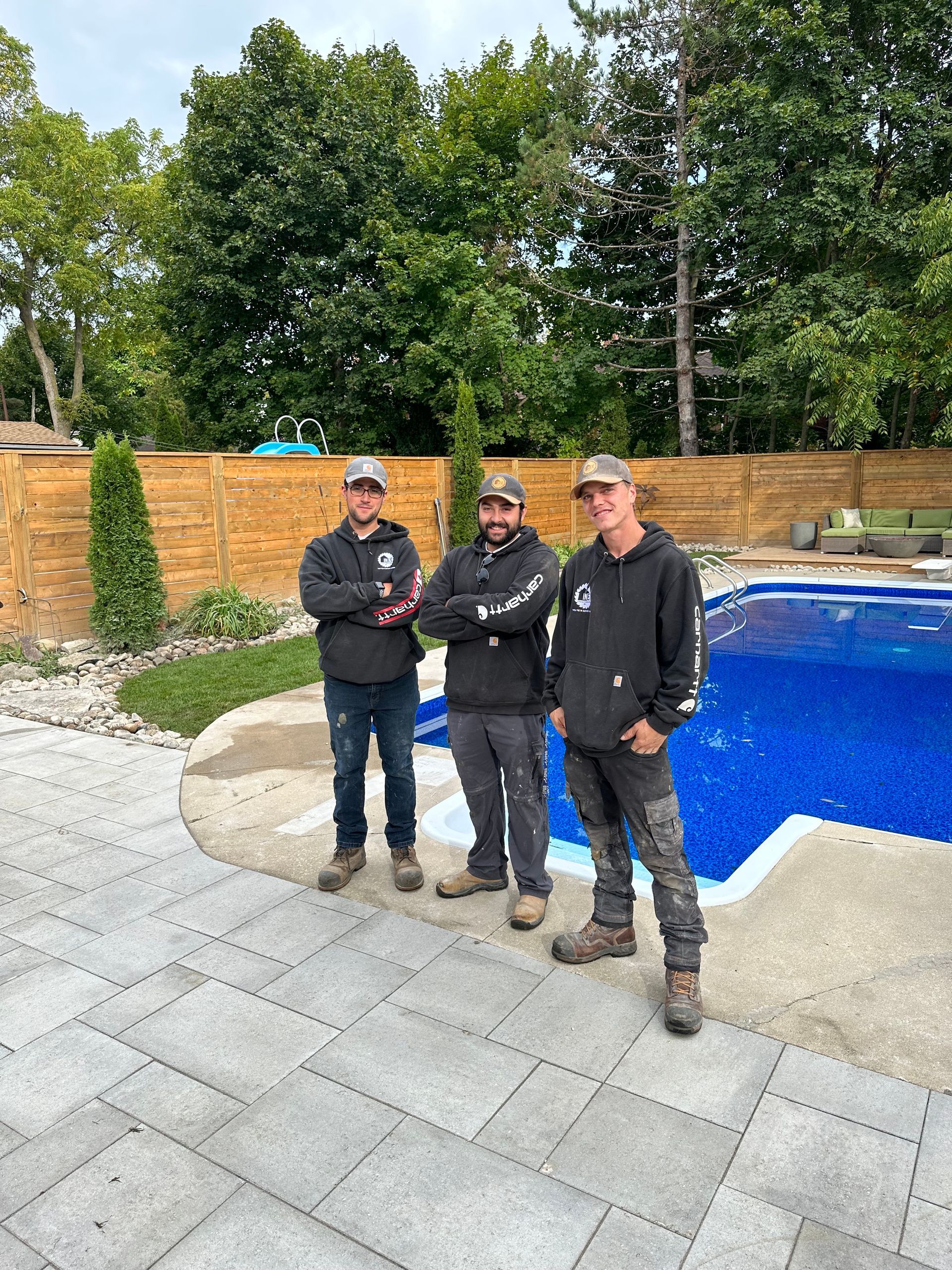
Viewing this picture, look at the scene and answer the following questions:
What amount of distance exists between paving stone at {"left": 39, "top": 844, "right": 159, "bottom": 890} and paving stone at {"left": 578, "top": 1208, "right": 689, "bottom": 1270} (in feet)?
8.86

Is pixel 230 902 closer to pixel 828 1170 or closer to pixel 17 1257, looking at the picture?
pixel 17 1257

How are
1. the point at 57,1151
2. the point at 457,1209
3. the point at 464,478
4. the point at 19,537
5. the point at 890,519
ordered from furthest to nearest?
the point at 890,519
the point at 464,478
the point at 19,537
the point at 57,1151
the point at 457,1209

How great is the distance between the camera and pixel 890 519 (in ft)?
50.0

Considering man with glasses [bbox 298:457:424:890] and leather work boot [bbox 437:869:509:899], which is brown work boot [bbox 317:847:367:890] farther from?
leather work boot [bbox 437:869:509:899]

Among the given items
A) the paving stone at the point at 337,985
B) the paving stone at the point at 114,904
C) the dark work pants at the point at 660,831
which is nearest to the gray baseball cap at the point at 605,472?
the dark work pants at the point at 660,831

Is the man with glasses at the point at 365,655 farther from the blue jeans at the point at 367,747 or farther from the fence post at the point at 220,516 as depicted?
the fence post at the point at 220,516

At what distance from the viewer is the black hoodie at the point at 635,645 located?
8.30ft

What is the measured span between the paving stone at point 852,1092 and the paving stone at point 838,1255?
395 millimetres

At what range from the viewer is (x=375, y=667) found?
345cm

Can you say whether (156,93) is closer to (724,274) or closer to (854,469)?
(724,274)

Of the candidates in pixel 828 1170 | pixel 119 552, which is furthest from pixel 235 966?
pixel 119 552

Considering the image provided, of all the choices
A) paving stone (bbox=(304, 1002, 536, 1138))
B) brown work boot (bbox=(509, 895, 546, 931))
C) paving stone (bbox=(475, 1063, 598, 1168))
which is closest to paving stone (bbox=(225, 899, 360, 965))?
paving stone (bbox=(304, 1002, 536, 1138))

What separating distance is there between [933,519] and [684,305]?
7893mm

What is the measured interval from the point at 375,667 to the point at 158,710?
379cm
